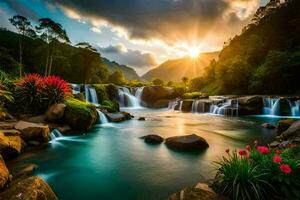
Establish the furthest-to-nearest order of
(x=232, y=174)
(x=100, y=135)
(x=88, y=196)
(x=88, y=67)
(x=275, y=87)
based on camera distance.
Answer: (x=88, y=67) < (x=275, y=87) < (x=100, y=135) < (x=88, y=196) < (x=232, y=174)

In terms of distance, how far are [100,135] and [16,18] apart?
132ft

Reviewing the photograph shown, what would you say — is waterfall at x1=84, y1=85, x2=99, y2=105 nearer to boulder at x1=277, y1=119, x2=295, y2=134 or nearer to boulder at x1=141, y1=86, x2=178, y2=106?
boulder at x1=141, y1=86, x2=178, y2=106

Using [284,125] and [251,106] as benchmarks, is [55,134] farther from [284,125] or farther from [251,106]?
[251,106]

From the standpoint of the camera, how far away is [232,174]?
432 centimetres

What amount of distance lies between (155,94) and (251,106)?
2282 cm

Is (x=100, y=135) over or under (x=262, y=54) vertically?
under

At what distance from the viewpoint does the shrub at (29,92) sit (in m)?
13.6

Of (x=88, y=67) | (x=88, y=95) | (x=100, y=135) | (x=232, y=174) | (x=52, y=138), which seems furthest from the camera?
(x=88, y=67)

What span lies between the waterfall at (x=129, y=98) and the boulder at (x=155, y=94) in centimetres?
129

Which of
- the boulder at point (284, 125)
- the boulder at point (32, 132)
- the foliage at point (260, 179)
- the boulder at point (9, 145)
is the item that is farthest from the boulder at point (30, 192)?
A: the boulder at point (284, 125)

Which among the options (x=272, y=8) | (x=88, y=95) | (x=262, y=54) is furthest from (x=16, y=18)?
(x=272, y=8)

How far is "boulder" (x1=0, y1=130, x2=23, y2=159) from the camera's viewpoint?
773cm

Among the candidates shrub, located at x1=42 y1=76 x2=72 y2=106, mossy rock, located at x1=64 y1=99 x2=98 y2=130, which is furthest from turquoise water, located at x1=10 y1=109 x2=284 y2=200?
shrub, located at x1=42 y1=76 x2=72 y2=106

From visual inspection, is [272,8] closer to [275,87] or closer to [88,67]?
[275,87]
